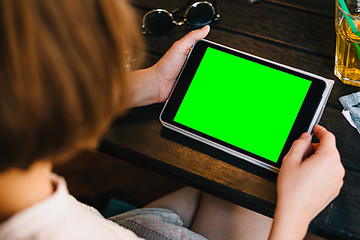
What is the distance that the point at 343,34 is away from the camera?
2.56 ft

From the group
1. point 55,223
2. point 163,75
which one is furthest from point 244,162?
point 55,223

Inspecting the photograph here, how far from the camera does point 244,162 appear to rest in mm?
750

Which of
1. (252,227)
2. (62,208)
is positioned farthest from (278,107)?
(62,208)

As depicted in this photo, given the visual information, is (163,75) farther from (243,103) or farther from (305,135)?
(305,135)

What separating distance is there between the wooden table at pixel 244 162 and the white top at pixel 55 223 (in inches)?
9.6

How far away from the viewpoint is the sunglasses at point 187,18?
92 centimetres

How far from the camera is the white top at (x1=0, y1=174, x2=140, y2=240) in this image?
19.1 inches

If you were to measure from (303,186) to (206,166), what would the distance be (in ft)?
0.63

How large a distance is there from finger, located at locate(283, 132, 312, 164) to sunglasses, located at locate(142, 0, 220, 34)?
389 mm

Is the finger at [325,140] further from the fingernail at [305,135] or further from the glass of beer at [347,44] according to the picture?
the glass of beer at [347,44]

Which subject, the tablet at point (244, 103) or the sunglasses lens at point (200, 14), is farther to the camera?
the sunglasses lens at point (200, 14)

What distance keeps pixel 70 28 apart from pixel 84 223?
0.30 m

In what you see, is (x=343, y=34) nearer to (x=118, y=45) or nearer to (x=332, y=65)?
(x=332, y=65)

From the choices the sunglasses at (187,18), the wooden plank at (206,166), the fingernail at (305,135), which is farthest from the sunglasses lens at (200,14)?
the fingernail at (305,135)
